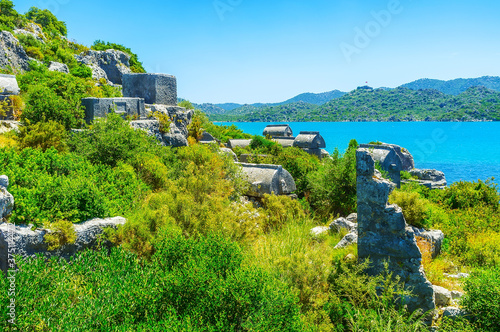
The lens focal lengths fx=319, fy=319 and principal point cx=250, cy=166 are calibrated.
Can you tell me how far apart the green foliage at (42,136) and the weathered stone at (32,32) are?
97.8 ft

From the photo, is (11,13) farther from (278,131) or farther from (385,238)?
(385,238)

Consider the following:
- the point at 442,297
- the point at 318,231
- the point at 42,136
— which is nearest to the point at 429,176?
the point at 318,231

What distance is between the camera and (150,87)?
1345cm

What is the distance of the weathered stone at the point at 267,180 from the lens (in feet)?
37.3

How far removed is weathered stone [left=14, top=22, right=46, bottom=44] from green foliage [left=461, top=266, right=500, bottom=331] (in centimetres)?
3983

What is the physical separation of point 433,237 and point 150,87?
11.5 meters

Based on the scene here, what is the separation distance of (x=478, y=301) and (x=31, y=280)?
257 inches

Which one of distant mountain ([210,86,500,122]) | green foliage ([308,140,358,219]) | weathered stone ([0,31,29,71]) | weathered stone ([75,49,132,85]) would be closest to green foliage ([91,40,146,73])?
weathered stone ([75,49,132,85])

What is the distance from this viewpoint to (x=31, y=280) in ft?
12.6

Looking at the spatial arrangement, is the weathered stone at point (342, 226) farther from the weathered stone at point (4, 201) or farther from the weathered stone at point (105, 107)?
the weathered stone at point (105, 107)

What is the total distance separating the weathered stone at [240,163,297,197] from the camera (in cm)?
1138

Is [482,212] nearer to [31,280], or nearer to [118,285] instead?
[118,285]

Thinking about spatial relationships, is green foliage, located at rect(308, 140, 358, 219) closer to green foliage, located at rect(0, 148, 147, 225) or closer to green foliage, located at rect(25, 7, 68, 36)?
green foliage, located at rect(0, 148, 147, 225)

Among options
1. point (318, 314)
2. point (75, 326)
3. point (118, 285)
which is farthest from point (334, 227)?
point (75, 326)
